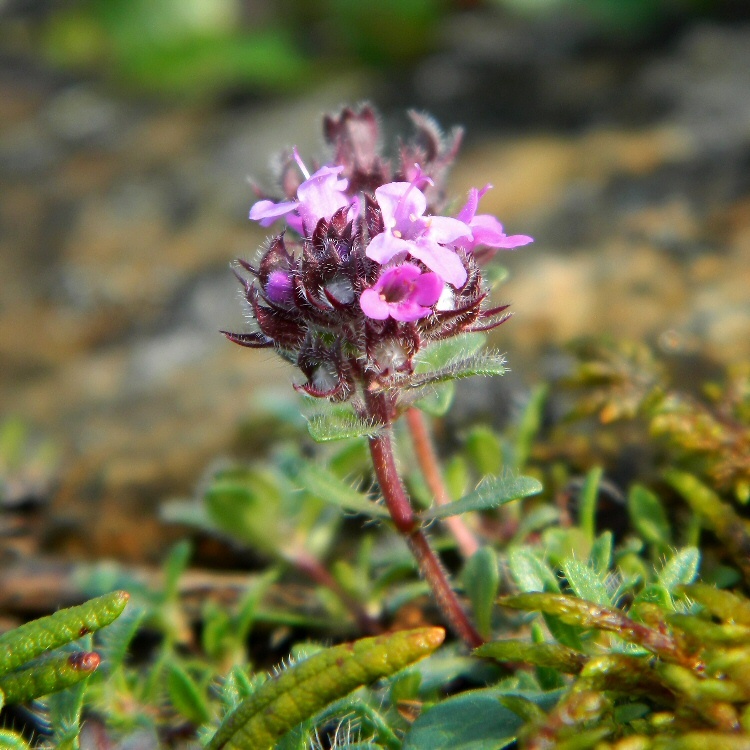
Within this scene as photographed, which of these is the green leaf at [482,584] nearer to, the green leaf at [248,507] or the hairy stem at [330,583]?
the hairy stem at [330,583]

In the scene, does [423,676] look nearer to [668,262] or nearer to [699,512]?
[699,512]

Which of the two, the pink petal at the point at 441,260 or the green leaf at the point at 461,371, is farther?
the green leaf at the point at 461,371

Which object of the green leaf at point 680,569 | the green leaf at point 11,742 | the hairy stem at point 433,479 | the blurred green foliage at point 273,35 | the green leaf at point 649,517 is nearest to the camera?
the green leaf at point 11,742

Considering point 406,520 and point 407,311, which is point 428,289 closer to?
point 407,311

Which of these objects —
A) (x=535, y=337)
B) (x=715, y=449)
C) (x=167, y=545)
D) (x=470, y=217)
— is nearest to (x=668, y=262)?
(x=535, y=337)

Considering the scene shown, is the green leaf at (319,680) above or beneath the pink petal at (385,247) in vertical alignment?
beneath

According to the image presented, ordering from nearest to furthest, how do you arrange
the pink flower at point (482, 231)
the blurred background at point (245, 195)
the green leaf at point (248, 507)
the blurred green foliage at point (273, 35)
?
the pink flower at point (482, 231), the green leaf at point (248, 507), the blurred background at point (245, 195), the blurred green foliage at point (273, 35)

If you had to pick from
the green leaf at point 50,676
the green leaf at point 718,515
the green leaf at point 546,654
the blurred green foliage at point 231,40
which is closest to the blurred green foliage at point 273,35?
the blurred green foliage at point 231,40
